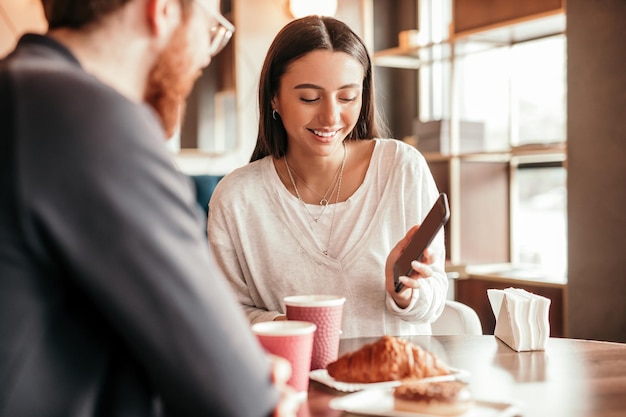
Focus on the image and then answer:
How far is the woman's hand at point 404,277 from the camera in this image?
1.46m

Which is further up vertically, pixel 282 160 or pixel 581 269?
pixel 282 160

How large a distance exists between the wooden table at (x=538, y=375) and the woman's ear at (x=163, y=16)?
58 centimetres

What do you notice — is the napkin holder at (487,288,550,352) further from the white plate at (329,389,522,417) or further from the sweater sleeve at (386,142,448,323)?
the white plate at (329,389,522,417)

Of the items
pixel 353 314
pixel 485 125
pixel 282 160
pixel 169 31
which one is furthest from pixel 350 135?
pixel 485 125

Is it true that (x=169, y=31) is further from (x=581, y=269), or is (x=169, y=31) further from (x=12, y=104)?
(x=581, y=269)

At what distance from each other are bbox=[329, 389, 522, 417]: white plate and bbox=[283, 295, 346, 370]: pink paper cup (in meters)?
0.16

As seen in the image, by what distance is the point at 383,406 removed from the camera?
1.07m

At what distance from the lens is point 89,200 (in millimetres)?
674

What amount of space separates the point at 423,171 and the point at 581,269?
123 centimetres

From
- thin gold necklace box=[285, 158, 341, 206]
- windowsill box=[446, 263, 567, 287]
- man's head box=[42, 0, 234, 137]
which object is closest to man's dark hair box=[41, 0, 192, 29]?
man's head box=[42, 0, 234, 137]

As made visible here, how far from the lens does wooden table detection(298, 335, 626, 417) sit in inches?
42.8

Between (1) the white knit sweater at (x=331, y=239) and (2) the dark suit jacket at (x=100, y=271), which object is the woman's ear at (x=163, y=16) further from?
(1) the white knit sweater at (x=331, y=239)

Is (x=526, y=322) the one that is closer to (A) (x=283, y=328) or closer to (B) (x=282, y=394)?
(A) (x=283, y=328)

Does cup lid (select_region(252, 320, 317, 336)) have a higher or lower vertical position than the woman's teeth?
lower
